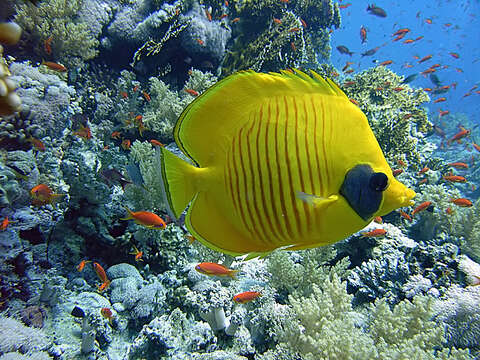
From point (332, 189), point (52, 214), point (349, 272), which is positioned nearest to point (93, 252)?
point (52, 214)

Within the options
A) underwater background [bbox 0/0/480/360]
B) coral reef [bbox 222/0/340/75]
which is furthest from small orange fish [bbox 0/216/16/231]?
coral reef [bbox 222/0/340/75]

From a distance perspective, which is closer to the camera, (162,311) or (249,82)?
(249,82)

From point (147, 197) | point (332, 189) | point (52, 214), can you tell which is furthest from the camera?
point (147, 197)

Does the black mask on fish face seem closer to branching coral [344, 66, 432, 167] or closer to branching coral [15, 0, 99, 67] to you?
branching coral [344, 66, 432, 167]

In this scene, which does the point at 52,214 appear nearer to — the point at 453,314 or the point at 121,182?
the point at 121,182

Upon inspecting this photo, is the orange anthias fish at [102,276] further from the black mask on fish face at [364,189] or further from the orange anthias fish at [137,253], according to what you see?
the black mask on fish face at [364,189]

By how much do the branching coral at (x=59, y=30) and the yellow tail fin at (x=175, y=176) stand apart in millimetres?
6203

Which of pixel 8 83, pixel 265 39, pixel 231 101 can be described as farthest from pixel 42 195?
pixel 265 39

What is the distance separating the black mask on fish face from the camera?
0.72 m

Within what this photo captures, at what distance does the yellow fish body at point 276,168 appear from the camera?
2.43 ft

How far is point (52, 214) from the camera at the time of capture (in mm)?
2896

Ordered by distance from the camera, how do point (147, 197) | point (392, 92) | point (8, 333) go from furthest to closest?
1. point (392, 92)
2. point (147, 197)
3. point (8, 333)

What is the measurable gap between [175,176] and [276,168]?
0.30 metres

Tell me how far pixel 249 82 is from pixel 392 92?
28.4ft
